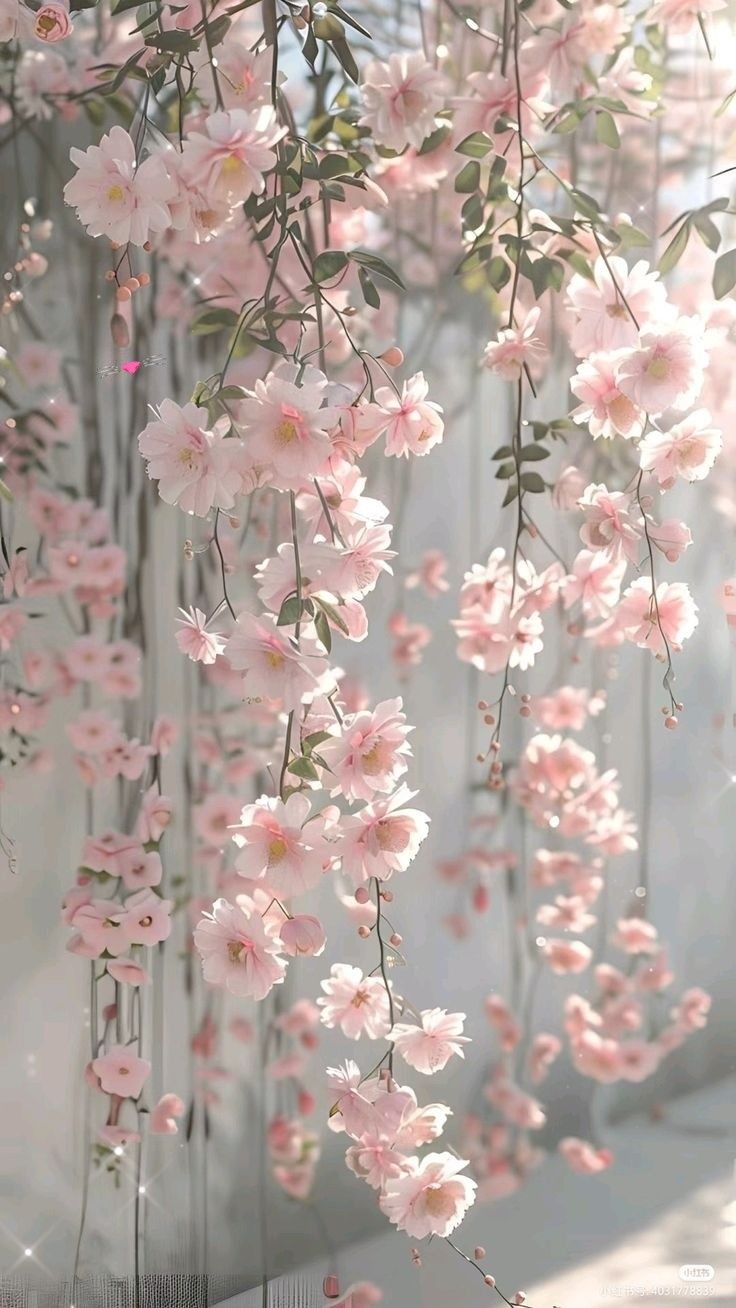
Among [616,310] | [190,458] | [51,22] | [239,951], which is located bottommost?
[239,951]

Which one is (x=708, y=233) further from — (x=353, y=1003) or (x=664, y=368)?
(x=353, y=1003)

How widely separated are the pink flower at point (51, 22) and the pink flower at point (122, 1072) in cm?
95

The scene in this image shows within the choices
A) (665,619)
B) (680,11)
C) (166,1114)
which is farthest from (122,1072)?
(680,11)

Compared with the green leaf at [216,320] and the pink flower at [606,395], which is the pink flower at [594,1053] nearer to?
the pink flower at [606,395]

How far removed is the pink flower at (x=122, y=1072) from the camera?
4.01 ft

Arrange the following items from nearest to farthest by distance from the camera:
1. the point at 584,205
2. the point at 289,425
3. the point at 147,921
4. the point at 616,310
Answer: the point at 289,425 < the point at 616,310 < the point at 584,205 < the point at 147,921

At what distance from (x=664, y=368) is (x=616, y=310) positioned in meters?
0.09

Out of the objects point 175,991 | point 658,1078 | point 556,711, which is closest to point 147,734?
point 175,991

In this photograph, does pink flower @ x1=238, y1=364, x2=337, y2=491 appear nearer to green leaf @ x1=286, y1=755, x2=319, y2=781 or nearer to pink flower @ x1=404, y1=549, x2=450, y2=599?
green leaf @ x1=286, y1=755, x2=319, y2=781

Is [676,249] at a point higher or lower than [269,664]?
higher

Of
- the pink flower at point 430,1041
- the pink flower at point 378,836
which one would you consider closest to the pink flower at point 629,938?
the pink flower at point 430,1041

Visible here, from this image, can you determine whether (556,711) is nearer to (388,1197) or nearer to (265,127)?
(388,1197)

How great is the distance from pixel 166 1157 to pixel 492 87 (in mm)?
1092

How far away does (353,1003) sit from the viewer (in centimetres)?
102
